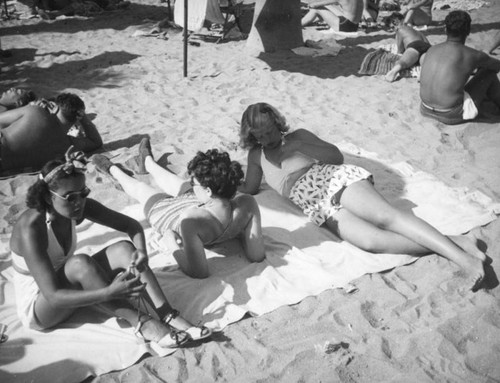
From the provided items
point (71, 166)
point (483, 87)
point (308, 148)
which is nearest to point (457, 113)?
point (483, 87)

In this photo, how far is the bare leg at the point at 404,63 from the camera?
643 cm

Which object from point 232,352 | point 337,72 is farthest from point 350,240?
point 337,72

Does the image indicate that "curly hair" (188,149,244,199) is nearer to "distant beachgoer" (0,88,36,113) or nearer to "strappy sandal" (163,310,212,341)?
"strappy sandal" (163,310,212,341)

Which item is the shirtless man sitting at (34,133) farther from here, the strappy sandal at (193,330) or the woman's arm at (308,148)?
the strappy sandal at (193,330)

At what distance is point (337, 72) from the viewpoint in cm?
704

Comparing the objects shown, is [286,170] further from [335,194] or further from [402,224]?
[402,224]

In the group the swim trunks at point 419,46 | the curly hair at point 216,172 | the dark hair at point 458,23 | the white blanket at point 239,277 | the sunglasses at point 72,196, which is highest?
the dark hair at point 458,23

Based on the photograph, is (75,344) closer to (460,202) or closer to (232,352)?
(232,352)

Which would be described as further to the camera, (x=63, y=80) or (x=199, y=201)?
(x=63, y=80)

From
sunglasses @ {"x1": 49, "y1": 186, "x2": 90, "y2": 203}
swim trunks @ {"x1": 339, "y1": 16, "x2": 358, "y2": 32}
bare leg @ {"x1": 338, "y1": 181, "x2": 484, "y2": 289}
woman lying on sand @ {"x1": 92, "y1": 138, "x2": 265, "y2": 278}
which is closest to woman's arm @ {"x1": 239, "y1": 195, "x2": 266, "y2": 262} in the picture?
woman lying on sand @ {"x1": 92, "y1": 138, "x2": 265, "y2": 278}

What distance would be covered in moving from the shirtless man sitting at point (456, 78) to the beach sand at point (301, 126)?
0.67ft

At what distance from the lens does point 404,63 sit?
6.43 m

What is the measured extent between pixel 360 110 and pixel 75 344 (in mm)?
4501

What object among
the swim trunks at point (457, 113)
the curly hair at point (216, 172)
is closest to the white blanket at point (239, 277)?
the curly hair at point (216, 172)
